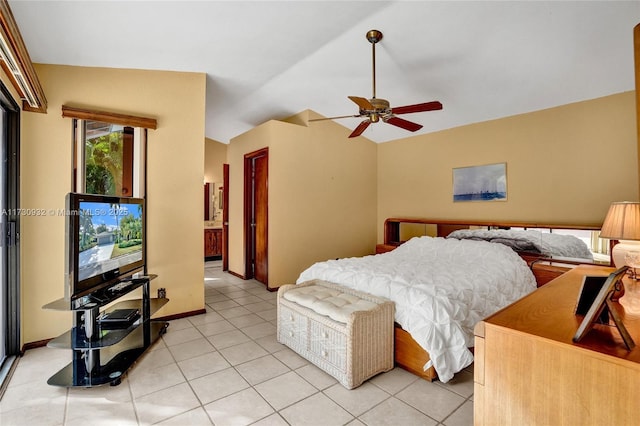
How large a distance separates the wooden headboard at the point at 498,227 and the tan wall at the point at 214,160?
4.51 metres

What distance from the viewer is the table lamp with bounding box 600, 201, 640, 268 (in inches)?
74.7

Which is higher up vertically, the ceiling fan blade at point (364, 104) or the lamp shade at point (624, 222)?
the ceiling fan blade at point (364, 104)

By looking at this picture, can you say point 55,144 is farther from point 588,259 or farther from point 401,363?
point 588,259

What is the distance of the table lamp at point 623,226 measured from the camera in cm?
190

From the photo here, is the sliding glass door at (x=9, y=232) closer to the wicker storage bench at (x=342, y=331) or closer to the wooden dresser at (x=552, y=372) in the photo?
the wicker storage bench at (x=342, y=331)

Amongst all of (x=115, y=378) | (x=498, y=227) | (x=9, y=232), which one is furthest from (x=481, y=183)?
(x=9, y=232)

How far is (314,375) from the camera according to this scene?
2357 millimetres

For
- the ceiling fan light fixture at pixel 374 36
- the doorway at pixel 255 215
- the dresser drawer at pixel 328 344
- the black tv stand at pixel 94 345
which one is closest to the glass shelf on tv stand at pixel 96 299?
the black tv stand at pixel 94 345

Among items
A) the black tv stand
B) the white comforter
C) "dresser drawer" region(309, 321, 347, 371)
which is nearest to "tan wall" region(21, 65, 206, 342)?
the black tv stand

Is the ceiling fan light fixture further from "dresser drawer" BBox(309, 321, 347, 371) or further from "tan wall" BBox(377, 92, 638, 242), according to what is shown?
"dresser drawer" BBox(309, 321, 347, 371)

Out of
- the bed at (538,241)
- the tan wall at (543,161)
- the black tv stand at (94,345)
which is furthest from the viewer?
the bed at (538,241)

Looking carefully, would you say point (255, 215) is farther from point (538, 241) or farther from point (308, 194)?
point (538, 241)

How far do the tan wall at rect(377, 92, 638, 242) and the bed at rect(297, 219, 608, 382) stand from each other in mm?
650

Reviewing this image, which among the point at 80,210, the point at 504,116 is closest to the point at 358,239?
the point at 504,116
